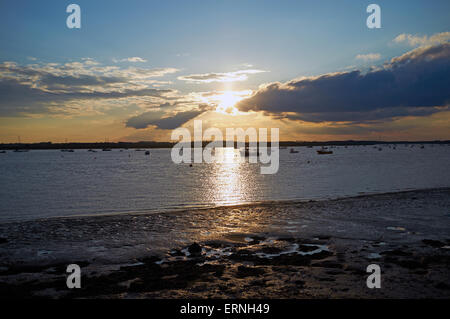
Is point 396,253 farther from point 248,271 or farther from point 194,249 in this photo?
point 194,249

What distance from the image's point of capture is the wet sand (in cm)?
1059

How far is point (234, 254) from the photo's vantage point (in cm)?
1477

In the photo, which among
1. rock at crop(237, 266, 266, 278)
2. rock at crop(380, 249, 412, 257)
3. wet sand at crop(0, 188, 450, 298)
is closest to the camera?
wet sand at crop(0, 188, 450, 298)

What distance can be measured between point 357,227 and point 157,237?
11563 mm

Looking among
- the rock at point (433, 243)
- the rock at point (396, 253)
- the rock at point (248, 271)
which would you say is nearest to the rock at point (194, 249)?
the rock at point (248, 271)

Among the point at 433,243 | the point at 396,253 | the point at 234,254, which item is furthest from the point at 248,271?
the point at 433,243

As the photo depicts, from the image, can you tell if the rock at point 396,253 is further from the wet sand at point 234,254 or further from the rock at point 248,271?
the rock at point 248,271

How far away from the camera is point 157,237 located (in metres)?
18.2

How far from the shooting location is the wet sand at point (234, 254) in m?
10.6

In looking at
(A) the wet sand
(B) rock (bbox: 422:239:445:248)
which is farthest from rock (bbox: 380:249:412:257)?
(B) rock (bbox: 422:239:445:248)

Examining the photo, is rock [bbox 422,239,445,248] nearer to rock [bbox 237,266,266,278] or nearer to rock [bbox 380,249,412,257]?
rock [bbox 380,249,412,257]
